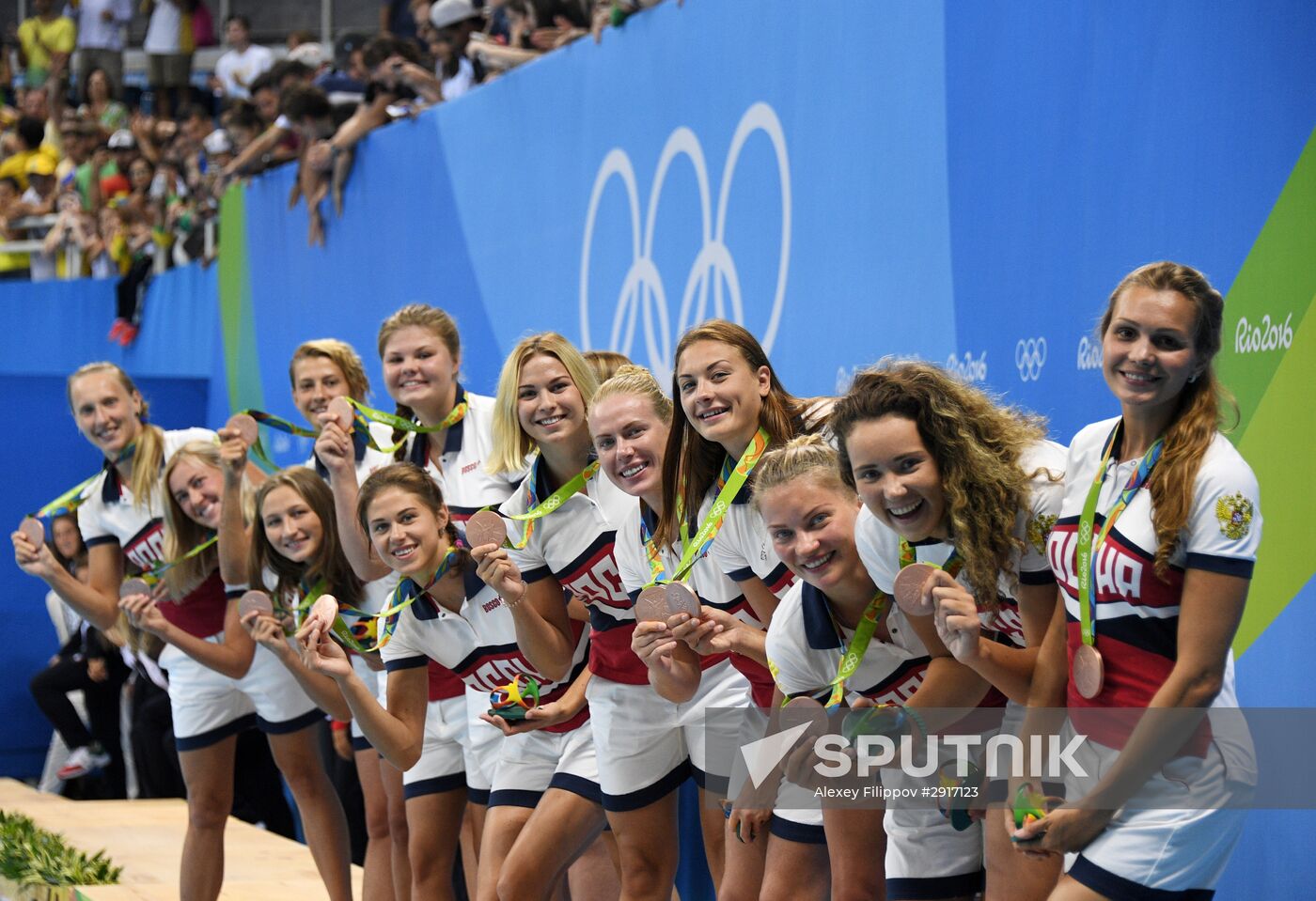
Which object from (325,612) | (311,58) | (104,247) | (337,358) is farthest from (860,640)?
(104,247)

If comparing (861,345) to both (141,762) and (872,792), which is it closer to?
(872,792)

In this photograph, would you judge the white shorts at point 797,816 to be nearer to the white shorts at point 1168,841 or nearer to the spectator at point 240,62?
the white shorts at point 1168,841

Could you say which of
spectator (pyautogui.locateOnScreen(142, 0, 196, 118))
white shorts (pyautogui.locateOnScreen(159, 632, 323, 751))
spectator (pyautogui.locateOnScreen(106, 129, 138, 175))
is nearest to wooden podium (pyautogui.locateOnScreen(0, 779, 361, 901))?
white shorts (pyautogui.locateOnScreen(159, 632, 323, 751))

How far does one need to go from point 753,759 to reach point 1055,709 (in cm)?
90

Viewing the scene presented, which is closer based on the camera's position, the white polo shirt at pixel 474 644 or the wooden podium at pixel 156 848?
the white polo shirt at pixel 474 644

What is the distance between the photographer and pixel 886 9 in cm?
478

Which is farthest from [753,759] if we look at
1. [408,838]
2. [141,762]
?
[141,762]

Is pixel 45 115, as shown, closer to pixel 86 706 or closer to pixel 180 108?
pixel 180 108

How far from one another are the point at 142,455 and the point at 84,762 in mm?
4097

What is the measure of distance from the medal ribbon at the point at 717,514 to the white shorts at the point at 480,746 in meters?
1.02

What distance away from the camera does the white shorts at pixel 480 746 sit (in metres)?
4.35

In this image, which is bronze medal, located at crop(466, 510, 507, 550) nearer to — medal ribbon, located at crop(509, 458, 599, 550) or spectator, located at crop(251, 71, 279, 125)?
medal ribbon, located at crop(509, 458, 599, 550)

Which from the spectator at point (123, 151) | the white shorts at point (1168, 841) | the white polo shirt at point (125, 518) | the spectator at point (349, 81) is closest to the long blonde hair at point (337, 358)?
the white polo shirt at point (125, 518)

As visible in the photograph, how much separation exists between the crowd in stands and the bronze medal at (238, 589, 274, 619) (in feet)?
10.0
